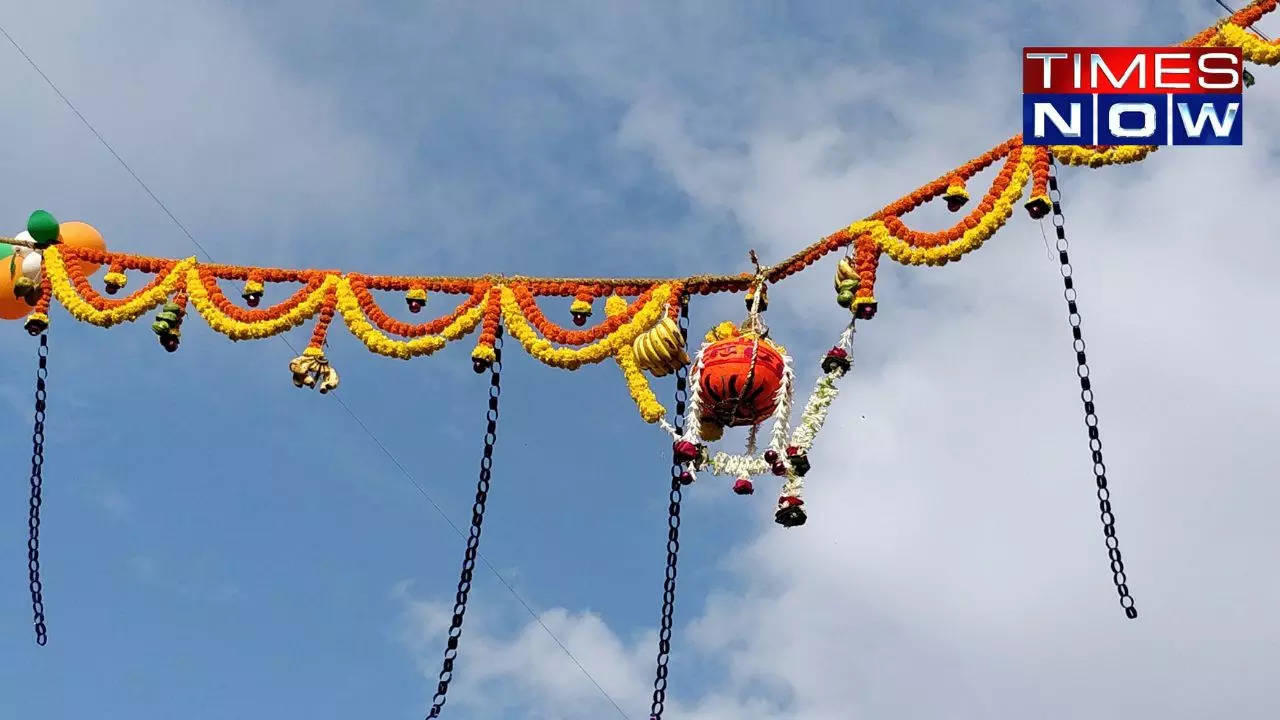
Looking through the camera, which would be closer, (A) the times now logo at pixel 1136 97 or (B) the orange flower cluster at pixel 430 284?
(A) the times now logo at pixel 1136 97

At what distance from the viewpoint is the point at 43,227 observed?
591 inches

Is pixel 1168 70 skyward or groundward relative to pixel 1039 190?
skyward

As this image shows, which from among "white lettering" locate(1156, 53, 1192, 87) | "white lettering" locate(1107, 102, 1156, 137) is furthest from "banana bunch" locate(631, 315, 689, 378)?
"white lettering" locate(1156, 53, 1192, 87)

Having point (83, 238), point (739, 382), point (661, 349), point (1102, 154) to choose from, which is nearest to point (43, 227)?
point (83, 238)

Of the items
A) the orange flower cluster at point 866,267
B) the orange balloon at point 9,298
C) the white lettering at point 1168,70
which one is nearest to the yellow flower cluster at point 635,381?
the orange flower cluster at point 866,267

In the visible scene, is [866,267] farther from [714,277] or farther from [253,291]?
[253,291]

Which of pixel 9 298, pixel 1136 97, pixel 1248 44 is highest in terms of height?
pixel 1136 97

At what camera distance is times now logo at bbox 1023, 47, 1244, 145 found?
1207 centimetres

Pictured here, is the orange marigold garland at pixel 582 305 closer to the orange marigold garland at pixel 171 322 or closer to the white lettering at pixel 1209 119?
the orange marigold garland at pixel 171 322

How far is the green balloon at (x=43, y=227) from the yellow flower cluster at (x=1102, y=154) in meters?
7.69

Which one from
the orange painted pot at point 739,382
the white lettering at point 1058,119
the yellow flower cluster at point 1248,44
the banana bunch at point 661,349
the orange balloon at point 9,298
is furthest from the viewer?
the orange balloon at point 9,298

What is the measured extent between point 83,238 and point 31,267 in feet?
1.47

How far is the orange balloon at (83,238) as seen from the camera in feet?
49.4

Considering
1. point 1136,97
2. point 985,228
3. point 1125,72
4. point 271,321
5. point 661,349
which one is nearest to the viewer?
point 985,228
